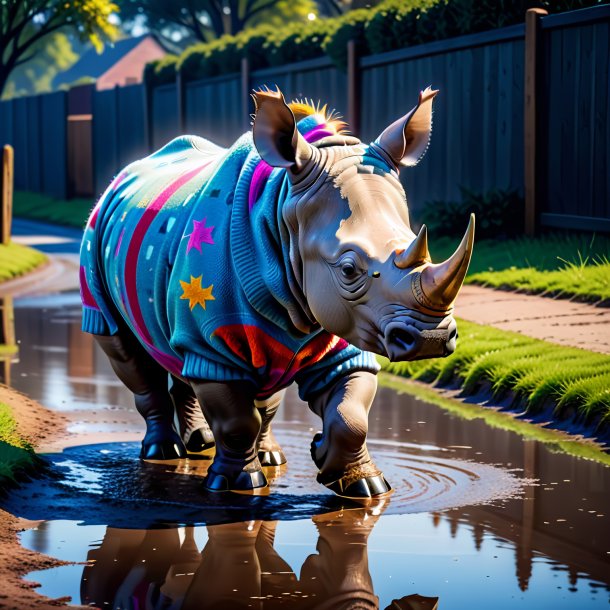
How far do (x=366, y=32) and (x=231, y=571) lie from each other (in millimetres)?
13135

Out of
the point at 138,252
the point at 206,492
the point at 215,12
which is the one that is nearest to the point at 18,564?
the point at 206,492

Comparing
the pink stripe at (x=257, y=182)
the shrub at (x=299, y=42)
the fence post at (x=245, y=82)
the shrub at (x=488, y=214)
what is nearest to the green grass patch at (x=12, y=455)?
the pink stripe at (x=257, y=182)

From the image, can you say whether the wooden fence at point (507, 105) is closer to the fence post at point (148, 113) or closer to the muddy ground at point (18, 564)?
the muddy ground at point (18, 564)

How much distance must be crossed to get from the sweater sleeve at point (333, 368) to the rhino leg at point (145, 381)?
3.92 feet

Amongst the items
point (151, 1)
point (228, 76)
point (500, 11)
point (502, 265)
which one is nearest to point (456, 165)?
point (500, 11)

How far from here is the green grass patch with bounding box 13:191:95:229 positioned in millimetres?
27031

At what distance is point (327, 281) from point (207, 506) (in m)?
1.17

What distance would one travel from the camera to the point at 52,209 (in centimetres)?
2950

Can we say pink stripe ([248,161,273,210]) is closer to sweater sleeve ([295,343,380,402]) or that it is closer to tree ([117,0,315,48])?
sweater sleeve ([295,343,380,402])

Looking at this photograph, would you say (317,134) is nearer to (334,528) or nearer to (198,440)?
(334,528)

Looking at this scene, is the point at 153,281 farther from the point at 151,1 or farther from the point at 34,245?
the point at 151,1

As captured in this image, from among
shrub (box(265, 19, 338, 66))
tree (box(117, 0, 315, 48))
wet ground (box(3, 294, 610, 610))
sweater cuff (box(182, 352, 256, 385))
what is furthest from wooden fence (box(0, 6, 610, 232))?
tree (box(117, 0, 315, 48))

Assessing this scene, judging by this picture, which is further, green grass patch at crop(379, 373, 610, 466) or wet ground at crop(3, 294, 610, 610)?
green grass patch at crop(379, 373, 610, 466)

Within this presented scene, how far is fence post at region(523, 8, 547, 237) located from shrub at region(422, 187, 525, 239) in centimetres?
41
